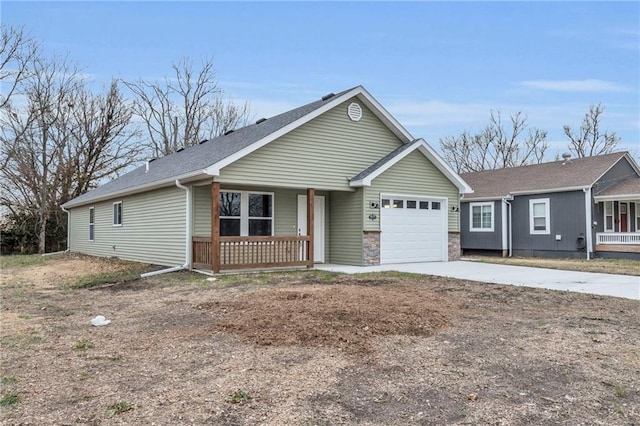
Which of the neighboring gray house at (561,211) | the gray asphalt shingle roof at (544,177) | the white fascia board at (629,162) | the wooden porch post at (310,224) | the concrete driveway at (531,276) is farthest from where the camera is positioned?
the gray asphalt shingle roof at (544,177)

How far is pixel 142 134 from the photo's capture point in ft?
102

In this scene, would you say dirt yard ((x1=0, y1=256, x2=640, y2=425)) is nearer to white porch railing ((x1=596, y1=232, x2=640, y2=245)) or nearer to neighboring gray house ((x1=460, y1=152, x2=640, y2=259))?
neighboring gray house ((x1=460, y1=152, x2=640, y2=259))

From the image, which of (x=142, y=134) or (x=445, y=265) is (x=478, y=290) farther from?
(x=142, y=134)

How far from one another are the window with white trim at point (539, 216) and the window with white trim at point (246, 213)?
1190cm

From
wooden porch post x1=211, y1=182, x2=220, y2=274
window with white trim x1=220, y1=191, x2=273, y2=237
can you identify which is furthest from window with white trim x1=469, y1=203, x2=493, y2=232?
wooden porch post x1=211, y1=182, x2=220, y2=274

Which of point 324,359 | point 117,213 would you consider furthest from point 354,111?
point 324,359

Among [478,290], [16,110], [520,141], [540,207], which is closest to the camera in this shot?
[478,290]

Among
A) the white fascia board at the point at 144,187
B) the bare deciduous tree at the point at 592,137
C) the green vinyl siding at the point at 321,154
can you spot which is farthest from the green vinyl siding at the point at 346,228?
the bare deciduous tree at the point at 592,137

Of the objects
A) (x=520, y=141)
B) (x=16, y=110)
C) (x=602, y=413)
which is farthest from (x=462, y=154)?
(x=602, y=413)

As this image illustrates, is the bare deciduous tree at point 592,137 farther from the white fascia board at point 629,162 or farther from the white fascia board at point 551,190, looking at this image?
the white fascia board at point 551,190

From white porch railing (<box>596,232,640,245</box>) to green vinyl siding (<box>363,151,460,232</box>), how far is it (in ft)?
21.5

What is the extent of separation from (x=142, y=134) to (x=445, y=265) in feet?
78.5

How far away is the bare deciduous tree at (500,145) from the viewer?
124 ft

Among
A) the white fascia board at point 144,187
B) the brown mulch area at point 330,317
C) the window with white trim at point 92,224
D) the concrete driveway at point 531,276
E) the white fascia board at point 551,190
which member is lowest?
the concrete driveway at point 531,276
